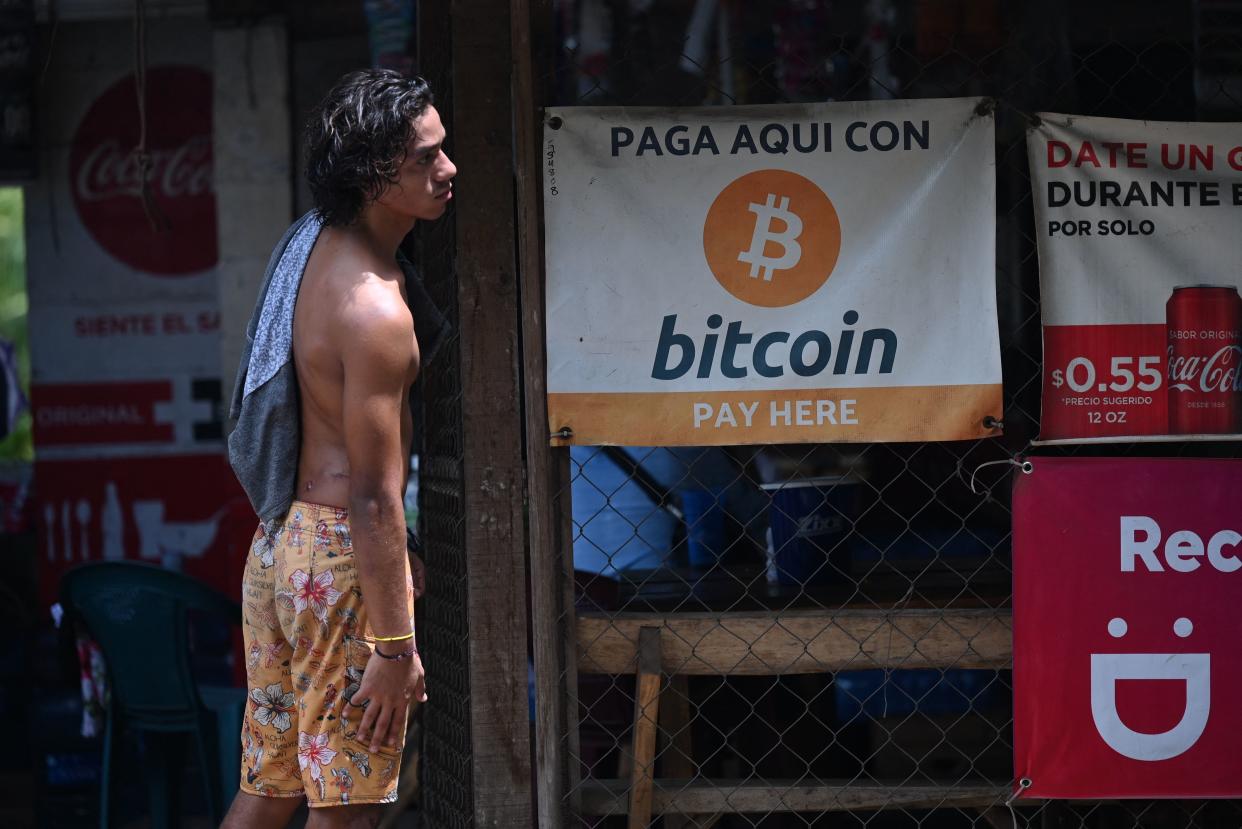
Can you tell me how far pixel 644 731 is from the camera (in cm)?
318

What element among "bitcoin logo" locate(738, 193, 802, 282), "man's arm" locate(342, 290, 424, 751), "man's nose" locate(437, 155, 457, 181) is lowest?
"man's arm" locate(342, 290, 424, 751)

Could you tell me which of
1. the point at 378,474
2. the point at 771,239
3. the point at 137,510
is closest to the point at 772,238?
the point at 771,239

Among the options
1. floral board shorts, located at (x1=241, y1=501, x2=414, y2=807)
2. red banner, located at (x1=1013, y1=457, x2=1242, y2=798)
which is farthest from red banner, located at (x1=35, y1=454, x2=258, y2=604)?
red banner, located at (x1=1013, y1=457, x2=1242, y2=798)

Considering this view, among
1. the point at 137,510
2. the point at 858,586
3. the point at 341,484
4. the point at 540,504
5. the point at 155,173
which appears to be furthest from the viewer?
the point at 137,510

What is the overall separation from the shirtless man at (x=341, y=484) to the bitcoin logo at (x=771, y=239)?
819 millimetres

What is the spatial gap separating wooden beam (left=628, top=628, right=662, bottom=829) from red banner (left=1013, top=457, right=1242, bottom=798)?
0.91 meters

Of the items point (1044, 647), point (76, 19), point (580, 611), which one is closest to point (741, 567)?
point (580, 611)

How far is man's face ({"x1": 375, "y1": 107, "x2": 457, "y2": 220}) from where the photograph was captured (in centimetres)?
272

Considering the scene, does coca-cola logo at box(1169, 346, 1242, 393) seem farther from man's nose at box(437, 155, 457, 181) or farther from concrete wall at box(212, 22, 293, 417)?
concrete wall at box(212, 22, 293, 417)

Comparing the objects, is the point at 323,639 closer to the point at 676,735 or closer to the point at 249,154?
the point at 676,735

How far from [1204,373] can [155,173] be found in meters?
5.33

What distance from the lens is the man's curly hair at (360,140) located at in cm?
267

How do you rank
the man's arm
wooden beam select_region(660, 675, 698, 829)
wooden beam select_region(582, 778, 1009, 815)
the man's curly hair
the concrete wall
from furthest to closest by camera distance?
the concrete wall → wooden beam select_region(660, 675, 698, 829) → wooden beam select_region(582, 778, 1009, 815) → the man's curly hair → the man's arm

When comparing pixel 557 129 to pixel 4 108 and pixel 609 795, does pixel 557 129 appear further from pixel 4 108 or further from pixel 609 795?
pixel 4 108
